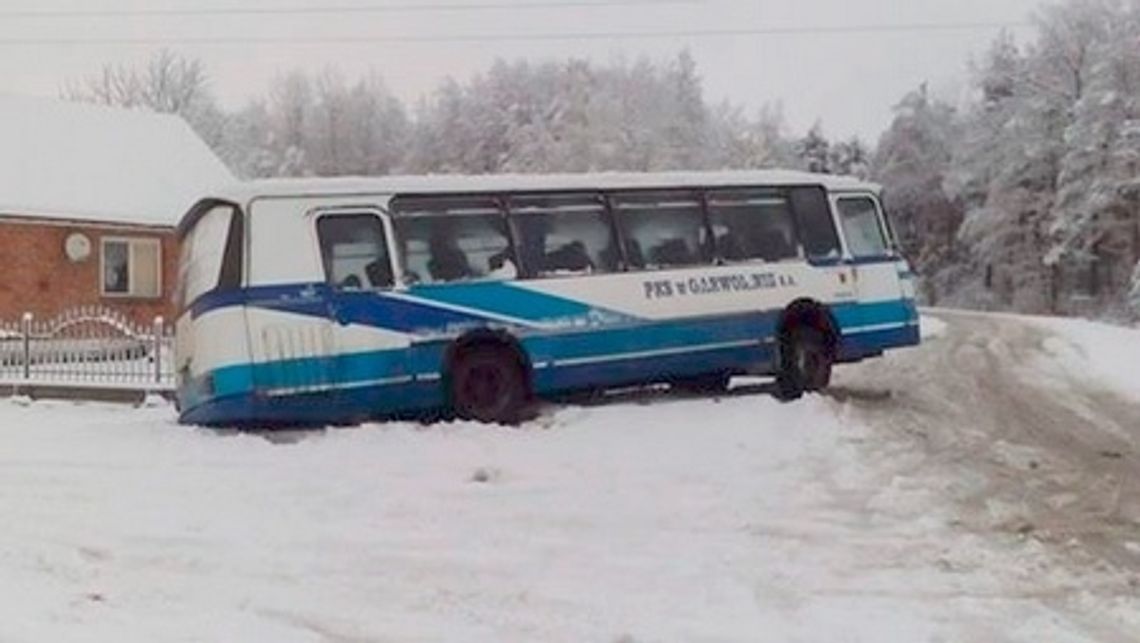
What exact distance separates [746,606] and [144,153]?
30.1 m

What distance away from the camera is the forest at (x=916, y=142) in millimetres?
62469

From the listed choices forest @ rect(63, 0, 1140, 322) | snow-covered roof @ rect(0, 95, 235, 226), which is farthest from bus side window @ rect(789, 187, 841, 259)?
forest @ rect(63, 0, 1140, 322)

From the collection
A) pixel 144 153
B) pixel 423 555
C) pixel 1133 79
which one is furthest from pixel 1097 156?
pixel 423 555

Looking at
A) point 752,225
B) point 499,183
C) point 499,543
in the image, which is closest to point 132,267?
point 499,183

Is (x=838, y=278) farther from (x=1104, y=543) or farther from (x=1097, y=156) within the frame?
(x=1097, y=156)

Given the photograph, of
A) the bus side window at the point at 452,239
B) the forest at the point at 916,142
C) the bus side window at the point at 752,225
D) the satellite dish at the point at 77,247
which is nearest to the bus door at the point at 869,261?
the bus side window at the point at 752,225

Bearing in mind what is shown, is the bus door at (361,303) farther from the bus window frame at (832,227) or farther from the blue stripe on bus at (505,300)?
the bus window frame at (832,227)

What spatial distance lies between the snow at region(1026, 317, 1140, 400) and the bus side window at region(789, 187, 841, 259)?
202 inches

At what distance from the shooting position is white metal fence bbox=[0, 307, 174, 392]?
20.9 meters

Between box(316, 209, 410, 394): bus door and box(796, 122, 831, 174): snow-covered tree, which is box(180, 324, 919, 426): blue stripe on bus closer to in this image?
box(316, 209, 410, 394): bus door

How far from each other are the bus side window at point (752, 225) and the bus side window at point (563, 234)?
1520 mm

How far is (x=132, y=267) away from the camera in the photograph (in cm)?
3122

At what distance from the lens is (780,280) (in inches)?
675

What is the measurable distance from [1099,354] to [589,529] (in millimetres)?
22105
